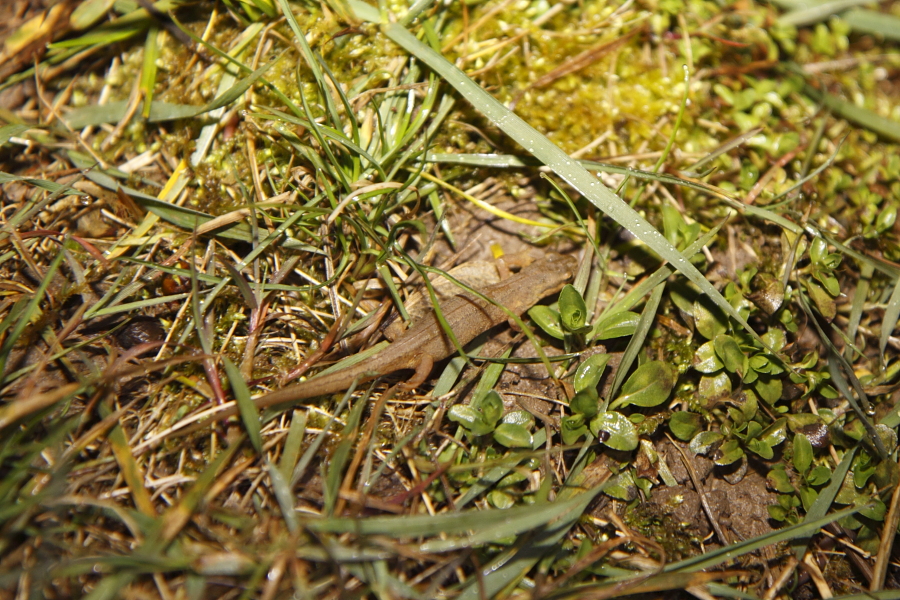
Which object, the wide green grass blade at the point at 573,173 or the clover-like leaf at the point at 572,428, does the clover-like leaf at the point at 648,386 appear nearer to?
the clover-like leaf at the point at 572,428

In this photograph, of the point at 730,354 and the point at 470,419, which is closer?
the point at 470,419

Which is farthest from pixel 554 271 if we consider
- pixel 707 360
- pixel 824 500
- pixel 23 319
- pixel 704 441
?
pixel 23 319

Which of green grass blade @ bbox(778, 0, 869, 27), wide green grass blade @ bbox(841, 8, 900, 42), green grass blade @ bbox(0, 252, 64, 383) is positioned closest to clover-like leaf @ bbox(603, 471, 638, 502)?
green grass blade @ bbox(0, 252, 64, 383)

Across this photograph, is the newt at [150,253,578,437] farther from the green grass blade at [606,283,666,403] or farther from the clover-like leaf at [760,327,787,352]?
the clover-like leaf at [760,327,787,352]

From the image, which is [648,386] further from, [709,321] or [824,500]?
[824,500]

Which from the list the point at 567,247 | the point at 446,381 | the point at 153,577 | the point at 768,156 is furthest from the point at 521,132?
the point at 153,577
